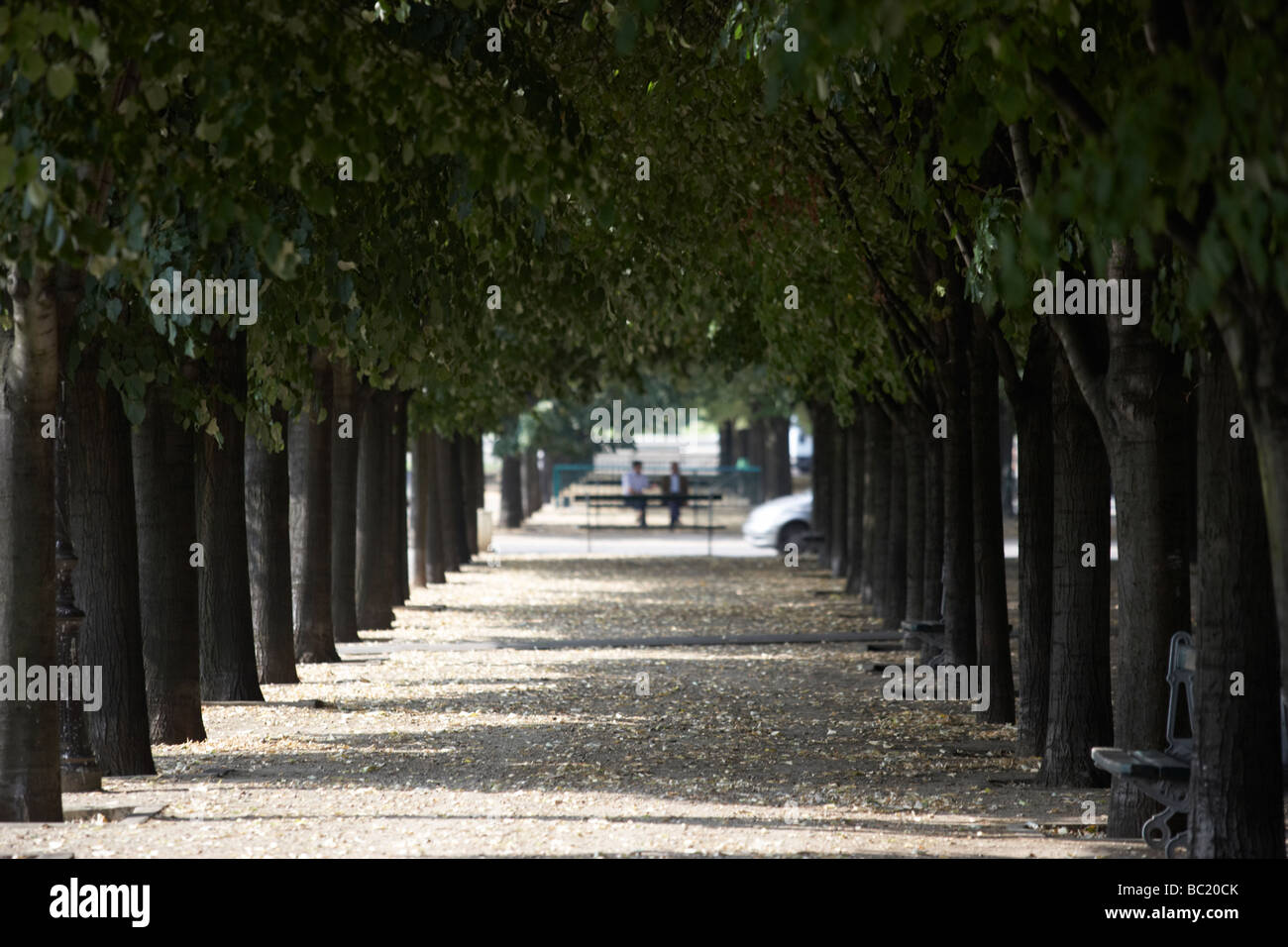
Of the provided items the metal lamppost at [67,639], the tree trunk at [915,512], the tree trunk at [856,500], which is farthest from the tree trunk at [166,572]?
the tree trunk at [856,500]

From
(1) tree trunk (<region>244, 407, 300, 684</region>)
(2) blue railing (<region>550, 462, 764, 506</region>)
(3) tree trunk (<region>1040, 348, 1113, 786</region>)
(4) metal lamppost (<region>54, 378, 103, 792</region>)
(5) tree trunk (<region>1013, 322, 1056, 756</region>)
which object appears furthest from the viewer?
→ (2) blue railing (<region>550, 462, 764, 506</region>)

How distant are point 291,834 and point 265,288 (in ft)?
10.1

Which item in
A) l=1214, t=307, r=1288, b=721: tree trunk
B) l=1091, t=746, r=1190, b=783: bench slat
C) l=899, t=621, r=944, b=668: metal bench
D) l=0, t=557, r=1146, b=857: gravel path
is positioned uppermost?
l=1214, t=307, r=1288, b=721: tree trunk

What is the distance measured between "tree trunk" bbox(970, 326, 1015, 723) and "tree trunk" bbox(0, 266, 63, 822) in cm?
669

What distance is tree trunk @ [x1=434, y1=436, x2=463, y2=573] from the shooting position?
30.4 metres

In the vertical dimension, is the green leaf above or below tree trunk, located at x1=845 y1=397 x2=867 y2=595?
above

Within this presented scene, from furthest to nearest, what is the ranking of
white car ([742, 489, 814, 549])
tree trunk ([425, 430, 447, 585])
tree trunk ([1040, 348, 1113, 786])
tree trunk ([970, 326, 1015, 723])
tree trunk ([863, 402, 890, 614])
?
1. white car ([742, 489, 814, 549])
2. tree trunk ([425, 430, 447, 585])
3. tree trunk ([863, 402, 890, 614])
4. tree trunk ([970, 326, 1015, 723])
5. tree trunk ([1040, 348, 1113, 786])

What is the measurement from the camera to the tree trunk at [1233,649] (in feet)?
22.3

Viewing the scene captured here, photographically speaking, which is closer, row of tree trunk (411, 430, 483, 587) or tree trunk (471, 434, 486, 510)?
row of tree trunk (411, 430, 483, 587)

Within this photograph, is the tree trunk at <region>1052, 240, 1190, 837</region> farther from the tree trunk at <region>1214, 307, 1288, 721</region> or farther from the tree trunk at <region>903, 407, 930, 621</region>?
the tree trunk at <region>903, 407, 930, 621</region>

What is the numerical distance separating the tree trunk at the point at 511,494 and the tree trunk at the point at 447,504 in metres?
16.6

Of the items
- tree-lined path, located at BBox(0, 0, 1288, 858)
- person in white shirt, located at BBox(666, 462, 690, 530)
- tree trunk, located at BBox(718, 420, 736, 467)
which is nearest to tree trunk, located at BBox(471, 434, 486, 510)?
person in white shirt, located at BBox(666, 462, 690, 530)

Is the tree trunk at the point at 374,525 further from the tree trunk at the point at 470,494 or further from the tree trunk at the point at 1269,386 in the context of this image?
the tree trunk at the point at 1269,386

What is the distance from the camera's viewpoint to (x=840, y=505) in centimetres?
2945
